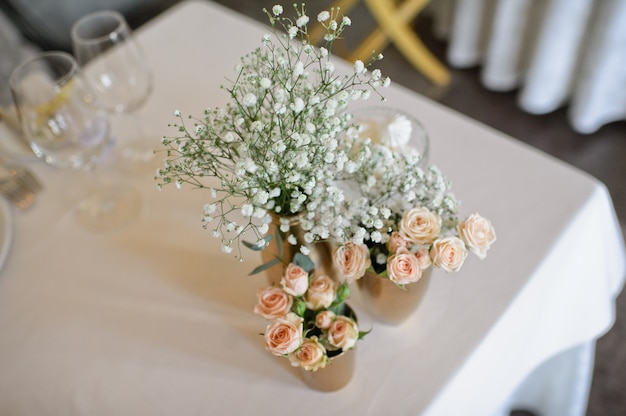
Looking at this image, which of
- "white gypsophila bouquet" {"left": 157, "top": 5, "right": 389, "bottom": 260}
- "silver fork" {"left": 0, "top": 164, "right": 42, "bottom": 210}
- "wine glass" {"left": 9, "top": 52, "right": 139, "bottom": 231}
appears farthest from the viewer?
"silver fork" {"left": 0, "top": 164, "right": 42, "bottom": 210}

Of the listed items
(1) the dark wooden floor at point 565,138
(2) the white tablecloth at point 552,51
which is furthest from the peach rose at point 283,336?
(2) the white tablecloth at point 552,51

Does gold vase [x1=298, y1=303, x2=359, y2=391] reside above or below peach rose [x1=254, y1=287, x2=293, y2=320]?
below

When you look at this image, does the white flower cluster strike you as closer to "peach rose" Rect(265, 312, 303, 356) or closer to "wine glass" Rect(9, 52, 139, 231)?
"peach rose" Rect(265, 312, 303, 356)

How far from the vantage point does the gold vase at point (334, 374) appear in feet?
2.42

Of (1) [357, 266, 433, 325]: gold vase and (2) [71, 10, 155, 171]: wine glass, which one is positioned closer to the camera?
(1) [357, 266, 433, 325]: gold vase

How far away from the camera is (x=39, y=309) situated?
95 cm

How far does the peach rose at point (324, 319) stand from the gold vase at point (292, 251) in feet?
0.31

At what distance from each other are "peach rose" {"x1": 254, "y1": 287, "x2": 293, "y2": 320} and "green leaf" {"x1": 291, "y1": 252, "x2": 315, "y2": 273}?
1.9 inches

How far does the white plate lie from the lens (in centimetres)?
102

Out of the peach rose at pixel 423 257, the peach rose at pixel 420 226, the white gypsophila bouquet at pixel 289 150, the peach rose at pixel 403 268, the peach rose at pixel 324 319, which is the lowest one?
the peach rose at pixel 324 319

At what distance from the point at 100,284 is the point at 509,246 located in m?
0.69

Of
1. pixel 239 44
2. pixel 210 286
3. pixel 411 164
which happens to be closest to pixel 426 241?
pixel 411 164

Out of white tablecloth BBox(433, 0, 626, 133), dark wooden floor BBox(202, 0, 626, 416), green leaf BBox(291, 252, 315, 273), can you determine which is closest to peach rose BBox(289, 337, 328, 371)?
green leaf BBox(291, 252, 315, 273)

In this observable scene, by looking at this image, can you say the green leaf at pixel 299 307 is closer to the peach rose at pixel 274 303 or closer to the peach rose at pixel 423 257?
the peach rose at pixel 274 303
